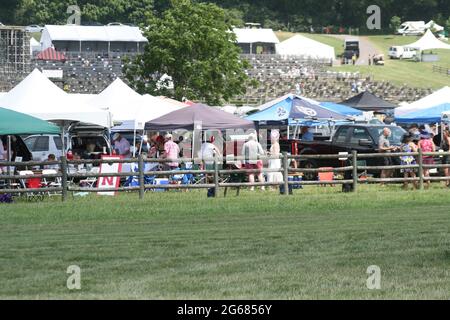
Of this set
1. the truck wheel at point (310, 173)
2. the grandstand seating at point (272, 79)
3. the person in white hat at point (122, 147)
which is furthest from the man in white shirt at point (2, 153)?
the grandstand seating at point (272, 79)

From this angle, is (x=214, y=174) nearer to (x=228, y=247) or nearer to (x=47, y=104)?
(x=47, y=104)

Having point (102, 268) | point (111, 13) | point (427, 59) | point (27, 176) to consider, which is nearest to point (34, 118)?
point (27, 176)

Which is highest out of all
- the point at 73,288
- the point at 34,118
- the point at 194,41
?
the point at 194,41

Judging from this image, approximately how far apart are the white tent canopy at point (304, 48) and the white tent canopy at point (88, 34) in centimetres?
1168

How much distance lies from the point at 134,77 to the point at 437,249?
4453 centimetres

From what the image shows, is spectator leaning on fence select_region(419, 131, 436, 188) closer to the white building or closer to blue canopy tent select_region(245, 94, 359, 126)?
blue canopy tent select_region(245, 94, 359, 126)

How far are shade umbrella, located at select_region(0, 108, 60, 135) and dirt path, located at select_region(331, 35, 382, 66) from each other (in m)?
77.1

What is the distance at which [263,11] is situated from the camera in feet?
426

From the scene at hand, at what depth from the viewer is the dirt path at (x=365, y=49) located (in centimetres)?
10594

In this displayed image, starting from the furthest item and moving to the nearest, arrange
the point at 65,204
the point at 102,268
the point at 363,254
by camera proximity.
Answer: the point at 65,204 → the point at 363,254 → the point at 102,268

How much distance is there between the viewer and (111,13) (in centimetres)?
12769

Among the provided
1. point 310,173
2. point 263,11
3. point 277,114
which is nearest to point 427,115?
point 277,114

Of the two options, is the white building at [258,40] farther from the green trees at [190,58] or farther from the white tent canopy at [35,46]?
the green trees at [190,58]

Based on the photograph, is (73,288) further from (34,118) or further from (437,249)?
(34,118)
